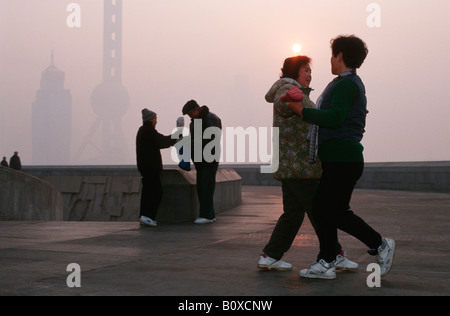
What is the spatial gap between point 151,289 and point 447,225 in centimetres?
583

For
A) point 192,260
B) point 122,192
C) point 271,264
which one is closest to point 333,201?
point 271,264

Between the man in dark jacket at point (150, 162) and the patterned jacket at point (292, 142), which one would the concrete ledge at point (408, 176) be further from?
the patterned jacket at point (292, 142)

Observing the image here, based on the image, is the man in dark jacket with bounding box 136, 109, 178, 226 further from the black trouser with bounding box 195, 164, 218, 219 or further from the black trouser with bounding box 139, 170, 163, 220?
the black trouser with bounding box 195, 164, 218, 219

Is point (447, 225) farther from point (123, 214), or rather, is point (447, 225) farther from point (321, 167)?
point (123, 214)

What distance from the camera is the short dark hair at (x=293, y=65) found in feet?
A: 15.2

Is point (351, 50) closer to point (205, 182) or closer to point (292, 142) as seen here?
point (292, 142)

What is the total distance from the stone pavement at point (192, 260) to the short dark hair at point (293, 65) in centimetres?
153

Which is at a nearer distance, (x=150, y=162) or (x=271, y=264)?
(x=271, y=264)

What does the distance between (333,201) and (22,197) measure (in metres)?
10.2

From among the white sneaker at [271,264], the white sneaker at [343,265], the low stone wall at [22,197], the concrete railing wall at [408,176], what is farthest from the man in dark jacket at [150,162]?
the concrete railing wall at [408,176]

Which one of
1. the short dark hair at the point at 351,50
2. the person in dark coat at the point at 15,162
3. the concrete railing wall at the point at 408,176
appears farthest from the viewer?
the person in dark coat at the point at 15,162

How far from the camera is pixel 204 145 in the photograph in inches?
344

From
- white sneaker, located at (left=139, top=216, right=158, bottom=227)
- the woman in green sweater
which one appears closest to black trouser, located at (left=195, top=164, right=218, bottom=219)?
white sneaker, located at (left=139, top=216, right=158, bottom=227)
